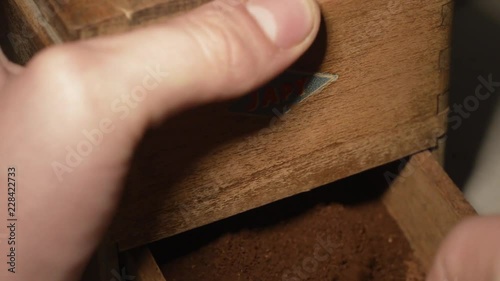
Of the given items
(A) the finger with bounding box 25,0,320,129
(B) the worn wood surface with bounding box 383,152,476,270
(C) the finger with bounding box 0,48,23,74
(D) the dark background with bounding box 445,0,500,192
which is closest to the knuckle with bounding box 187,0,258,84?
(A) the finger with bounding box 25,0,320,129

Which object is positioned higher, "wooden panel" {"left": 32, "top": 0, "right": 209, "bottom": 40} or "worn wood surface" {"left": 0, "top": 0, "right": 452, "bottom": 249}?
"wooden panel" {"left": 32, "top": 0, "right": 209, "bottom": 40}

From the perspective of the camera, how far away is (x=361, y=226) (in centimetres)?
86

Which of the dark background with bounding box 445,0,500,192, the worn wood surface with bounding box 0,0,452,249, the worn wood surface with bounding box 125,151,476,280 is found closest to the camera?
the worn wood surface with bounding box 0,0,452,249

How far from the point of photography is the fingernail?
1.79ft

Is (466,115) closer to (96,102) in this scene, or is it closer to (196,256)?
(196,256)

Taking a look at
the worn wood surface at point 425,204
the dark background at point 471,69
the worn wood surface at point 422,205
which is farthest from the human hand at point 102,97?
the dark background at point 471,69

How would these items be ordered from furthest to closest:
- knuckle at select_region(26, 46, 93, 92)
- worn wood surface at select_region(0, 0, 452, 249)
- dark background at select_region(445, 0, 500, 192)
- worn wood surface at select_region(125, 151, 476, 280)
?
dark background at select_region(445, 0, 500, 192)
worn wood surface at select_region(125, 151, 476, 280)
worn wood surface at select_region(0, 0, 452, 249)
knuckle at select_region(26, 46, 93, 92)

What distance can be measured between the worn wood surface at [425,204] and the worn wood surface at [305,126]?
6 centimetres
